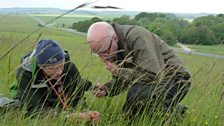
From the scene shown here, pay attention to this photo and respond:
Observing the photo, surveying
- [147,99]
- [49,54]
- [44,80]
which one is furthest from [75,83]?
[147,99]

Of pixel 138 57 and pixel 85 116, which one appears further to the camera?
pixel 138 57

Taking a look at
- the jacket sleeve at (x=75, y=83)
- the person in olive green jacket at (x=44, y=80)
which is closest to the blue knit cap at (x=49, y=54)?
the person in olive green jacket at (x=44, y=80)

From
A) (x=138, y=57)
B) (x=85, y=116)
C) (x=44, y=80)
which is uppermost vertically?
(x=138, y=57)

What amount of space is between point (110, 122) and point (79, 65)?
123 inches

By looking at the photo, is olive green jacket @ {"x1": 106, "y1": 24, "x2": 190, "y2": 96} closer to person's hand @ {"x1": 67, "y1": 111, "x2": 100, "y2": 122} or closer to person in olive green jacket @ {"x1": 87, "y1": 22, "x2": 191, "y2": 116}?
person in olive green jacket @ {"x1": 87, "y1": 22, "x2": 191, "y2": 116}

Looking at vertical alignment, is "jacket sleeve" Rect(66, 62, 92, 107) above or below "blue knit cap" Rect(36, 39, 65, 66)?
below

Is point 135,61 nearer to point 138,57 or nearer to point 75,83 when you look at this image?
point 138,57

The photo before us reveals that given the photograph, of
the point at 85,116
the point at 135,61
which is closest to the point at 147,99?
Answer: the point at 135,61

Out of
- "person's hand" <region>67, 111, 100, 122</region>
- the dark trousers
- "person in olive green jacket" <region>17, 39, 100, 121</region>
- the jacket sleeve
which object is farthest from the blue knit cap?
the dark trousers

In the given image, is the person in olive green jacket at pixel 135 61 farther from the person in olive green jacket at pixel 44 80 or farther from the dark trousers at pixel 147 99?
the person in olive green jacket at pixel 44 80

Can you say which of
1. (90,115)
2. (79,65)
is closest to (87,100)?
(90,115)

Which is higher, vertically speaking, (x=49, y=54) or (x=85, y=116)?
(x=49, y=54)

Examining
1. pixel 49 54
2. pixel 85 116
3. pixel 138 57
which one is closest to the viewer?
pixel 85 116

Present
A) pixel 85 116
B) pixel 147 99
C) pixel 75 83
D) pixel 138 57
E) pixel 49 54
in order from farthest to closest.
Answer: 1. pixel 75 83
2. pixel 138 57
3. pixel 147 99
4. pixel 49 54
5. pixel 85 116
